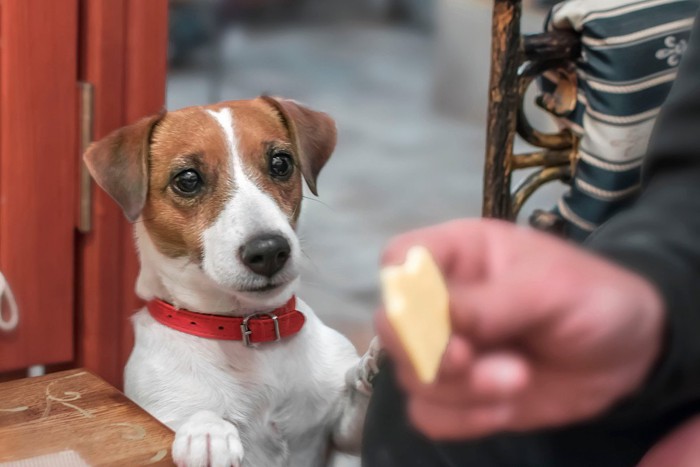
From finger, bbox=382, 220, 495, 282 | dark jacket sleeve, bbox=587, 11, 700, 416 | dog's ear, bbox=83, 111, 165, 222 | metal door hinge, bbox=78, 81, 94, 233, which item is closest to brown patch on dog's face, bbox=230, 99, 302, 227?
dog's ear, bbox=83, 111, 165, 222

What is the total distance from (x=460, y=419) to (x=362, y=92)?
6.08ft

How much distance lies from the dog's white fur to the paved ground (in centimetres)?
8

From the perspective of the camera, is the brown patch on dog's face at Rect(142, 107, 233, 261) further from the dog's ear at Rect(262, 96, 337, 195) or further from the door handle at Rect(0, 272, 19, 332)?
the door handle at Rect(0, 272, 19, 332)

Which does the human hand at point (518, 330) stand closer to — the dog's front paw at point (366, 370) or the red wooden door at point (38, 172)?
the dog's front paw at point (366, 370)

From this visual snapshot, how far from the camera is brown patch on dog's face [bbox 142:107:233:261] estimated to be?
0.98m

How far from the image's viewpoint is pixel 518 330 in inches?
11.8

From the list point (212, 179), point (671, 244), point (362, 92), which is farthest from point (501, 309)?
point (362, 92)

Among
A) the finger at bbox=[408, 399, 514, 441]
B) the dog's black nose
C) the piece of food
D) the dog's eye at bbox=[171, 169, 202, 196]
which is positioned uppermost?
the piece of food

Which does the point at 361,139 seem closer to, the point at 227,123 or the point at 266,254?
the point at 227,123

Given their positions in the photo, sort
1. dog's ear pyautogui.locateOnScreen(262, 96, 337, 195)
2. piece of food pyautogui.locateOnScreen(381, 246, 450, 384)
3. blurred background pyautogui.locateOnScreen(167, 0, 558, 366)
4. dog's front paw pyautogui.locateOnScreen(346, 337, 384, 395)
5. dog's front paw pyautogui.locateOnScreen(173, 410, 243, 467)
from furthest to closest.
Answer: blurred background pyautogui.locateOnScreen(167, 0, 558, 366) < dog's ear pyautogui.locateOnScreen(262, 96, 337, 195) < dog's front paw pyautogui.locateOnScreen(346, 337, 384, 395) < dog's front paw pyautogui.locateOnScreen(173, 410, 243, 467) < piece of food pyautogui.locateOnScreen(381, 246, 450, 384)

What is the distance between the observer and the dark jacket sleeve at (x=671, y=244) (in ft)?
1.19

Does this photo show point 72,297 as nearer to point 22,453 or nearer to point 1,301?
point 1,301

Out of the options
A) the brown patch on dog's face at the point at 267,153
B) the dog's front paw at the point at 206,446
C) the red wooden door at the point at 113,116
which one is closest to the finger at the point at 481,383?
the dog's front paw at the point at 206,446

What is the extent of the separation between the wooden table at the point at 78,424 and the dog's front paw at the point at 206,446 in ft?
0.11
